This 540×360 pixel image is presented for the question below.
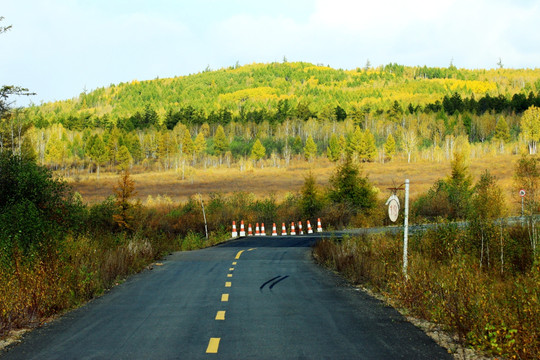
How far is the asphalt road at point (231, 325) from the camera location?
22.0 ft

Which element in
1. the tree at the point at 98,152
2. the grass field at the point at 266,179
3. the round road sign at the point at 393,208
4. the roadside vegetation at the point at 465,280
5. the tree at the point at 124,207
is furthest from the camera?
the tree at the point at 98,152

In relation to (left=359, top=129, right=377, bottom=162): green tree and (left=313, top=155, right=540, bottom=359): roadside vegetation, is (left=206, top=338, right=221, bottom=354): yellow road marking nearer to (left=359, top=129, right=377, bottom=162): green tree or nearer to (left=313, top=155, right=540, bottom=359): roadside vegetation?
(left=313, top=155, right=540, bottom=359): roadside vegetation

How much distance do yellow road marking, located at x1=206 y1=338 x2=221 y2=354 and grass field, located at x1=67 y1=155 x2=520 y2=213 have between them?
64.9m

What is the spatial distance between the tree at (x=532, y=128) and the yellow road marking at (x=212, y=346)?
134m

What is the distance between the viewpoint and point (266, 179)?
100062mm

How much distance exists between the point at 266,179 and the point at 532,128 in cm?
7278

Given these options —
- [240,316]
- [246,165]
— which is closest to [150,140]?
[246,165]

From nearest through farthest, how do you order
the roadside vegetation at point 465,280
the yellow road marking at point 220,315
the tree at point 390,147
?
the roadside vegetation at point 465,280 < the yellow road marking at point 220,315 < the tree at point 390,147

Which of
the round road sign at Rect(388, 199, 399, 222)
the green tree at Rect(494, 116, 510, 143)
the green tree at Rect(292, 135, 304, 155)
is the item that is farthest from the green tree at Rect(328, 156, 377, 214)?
the green tree at Rect(494, 116, 510, 143)

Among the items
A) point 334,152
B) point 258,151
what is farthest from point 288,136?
point 334,152

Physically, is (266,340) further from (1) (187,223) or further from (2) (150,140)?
(2) (150,140)

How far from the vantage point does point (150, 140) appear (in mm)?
151000

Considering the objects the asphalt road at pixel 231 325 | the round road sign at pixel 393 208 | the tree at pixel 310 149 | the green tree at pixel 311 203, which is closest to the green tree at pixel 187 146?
the tree at pixel 310 149

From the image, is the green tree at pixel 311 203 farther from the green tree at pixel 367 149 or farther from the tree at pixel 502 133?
the tree at pixel 502 133
